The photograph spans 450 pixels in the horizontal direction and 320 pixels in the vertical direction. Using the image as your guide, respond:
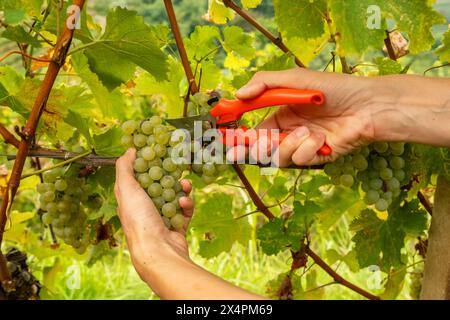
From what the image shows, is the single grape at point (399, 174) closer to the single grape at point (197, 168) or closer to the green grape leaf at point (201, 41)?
the single grape at point (197, 168)

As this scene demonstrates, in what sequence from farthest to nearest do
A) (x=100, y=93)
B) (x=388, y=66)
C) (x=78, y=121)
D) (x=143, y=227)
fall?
(x=100, y=93), (x=388, y=66), (x=78, y=121), (x=143, y=227)

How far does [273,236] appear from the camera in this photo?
4.55ft

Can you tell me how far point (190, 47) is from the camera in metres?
1.54

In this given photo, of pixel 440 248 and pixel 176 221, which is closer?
pixel 176 221

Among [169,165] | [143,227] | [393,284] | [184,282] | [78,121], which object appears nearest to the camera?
[184,282]

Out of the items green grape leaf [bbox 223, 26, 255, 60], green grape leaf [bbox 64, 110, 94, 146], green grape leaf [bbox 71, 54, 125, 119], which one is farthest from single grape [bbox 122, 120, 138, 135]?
green grape leaf [bbox 223, 26, 255, 60]

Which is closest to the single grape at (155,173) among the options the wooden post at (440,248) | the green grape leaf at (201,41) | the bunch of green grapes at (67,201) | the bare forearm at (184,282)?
the bare forearm at (184,282)

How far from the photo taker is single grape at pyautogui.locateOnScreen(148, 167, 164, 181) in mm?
1069

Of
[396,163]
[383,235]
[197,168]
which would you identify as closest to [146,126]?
[197,168]

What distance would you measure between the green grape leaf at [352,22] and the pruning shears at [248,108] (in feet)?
0.36

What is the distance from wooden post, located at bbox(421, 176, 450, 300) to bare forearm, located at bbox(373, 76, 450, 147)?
264mm

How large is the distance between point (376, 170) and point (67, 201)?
2.06ft

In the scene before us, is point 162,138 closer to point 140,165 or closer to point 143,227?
point 140,165
